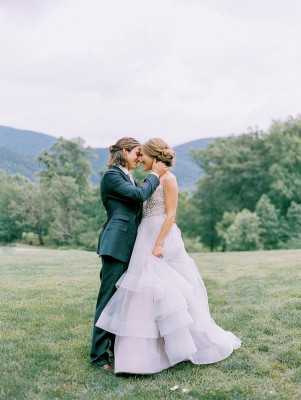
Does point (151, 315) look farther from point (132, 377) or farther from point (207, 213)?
point (207, 213)

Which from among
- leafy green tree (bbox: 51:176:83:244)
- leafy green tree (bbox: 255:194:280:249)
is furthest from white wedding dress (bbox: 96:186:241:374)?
leafy green tree (bbox: 51:176:83:244)

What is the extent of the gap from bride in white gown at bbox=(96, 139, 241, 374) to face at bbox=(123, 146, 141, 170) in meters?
0.10

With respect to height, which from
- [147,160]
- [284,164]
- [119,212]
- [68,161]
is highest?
[284,164]

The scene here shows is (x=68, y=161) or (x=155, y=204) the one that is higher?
(x=68, y=161)

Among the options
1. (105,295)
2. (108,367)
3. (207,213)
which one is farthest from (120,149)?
(207,213)

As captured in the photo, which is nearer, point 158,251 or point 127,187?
point 127,187

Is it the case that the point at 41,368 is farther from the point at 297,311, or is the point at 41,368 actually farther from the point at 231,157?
the point at 231,157

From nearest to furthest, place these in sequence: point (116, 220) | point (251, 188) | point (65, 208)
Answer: point (116, 220), point (65, 208), point (251, 188)

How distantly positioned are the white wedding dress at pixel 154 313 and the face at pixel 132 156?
1.35 feet

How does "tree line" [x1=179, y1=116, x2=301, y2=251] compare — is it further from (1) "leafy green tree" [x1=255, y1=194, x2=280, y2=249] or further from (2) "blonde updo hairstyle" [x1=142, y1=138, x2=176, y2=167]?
(2) "blonde updo hairstyle" [x1=142, y1=138, x2=176, y2=167]

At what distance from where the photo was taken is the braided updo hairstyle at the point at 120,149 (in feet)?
15.2

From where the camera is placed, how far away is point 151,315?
14.8ft

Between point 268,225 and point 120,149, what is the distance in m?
33.2

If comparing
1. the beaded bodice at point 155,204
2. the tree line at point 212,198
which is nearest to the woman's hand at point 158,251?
the beaded bodice at point 155,204
